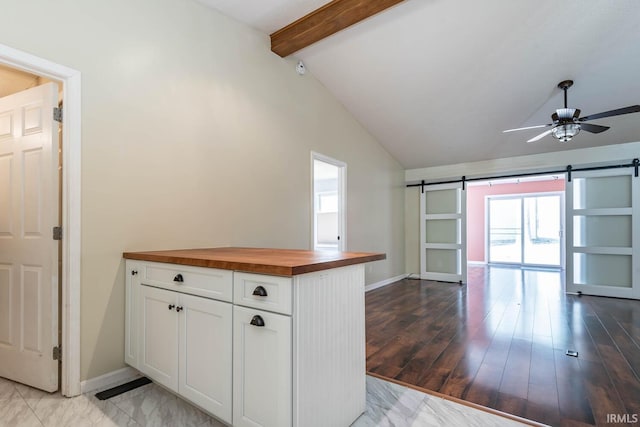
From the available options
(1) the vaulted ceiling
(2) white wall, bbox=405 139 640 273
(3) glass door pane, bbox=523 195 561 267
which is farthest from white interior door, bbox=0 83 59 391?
(3) glass door pane, bbox=523 195 561 267

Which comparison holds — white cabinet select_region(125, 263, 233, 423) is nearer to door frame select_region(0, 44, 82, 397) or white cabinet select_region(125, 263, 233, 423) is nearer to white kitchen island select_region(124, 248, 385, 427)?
white kitchen island select_region(124, 248, 385, 427)

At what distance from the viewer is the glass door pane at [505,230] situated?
8500mm

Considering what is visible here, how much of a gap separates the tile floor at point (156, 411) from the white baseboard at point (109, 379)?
0.20 ft

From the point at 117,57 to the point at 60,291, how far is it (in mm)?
1609

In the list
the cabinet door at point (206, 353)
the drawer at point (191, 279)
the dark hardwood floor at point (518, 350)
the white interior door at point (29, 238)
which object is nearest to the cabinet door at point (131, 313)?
the drawer at point (191, 279)

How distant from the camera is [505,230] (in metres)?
8.72

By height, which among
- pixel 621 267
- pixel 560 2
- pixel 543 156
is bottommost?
pixel 621 267

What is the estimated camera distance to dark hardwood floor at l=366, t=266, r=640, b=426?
1.88m

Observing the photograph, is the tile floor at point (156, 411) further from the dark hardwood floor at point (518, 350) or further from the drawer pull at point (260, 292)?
the drawer pull at point (260, 292)

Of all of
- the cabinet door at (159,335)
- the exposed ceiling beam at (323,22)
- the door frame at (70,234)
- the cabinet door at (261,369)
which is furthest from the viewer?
the exposed ceiling beam at (323,22)

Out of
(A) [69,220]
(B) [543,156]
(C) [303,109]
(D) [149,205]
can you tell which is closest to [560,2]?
(C) [303,109]

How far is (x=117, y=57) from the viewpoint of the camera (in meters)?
2.17

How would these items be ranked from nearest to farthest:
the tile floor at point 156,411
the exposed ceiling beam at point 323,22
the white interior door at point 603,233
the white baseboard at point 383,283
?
the tile floor at point 156,411, the exposed ceiling beam at point 323,22, the white interior door at point 603,233, the white baseboard at point 383,283

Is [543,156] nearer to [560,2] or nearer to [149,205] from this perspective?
[560,2]
